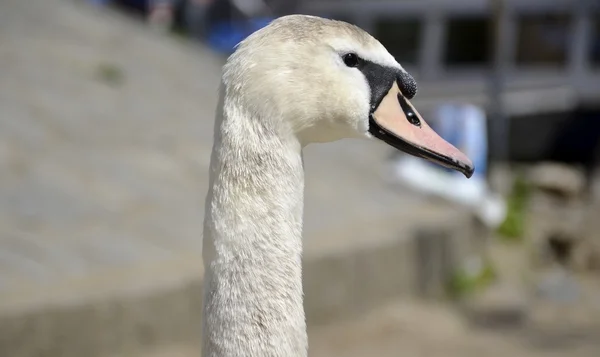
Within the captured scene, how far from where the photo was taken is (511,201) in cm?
987

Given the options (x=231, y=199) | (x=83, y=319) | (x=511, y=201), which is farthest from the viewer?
(x=511, y=201)

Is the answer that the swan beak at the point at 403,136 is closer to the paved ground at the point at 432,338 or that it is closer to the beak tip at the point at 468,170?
the beak tip at the point at 468,170

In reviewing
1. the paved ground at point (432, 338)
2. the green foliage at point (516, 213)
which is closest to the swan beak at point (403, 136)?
the paved ground at point (432, 338)

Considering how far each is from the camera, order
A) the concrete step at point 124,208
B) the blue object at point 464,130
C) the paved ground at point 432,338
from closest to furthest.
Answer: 1. the concrete step at point 124,208
2. the paved ground at point 432,338
3. the blue object at point 464,130

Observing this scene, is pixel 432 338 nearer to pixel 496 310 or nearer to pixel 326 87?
pixel 496 310

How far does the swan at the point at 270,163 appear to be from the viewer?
6.91 ft

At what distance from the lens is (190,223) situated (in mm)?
6148

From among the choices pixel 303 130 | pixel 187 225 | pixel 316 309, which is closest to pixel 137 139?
pixel 187 225

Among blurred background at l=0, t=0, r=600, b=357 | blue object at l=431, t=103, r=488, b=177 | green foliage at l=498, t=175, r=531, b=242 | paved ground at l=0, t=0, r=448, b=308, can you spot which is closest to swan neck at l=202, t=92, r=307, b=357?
blurred background at l=0, t=0, r=600, b=357

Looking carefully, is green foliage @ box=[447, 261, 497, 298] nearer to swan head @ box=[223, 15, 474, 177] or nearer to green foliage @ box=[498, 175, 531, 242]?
green foliage @ box=[498, 175, 531, 242]

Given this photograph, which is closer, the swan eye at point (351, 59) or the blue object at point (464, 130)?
the swan eye at point (351, 59)

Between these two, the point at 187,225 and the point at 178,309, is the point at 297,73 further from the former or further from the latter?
the point at 187,225

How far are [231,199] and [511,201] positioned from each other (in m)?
8.04

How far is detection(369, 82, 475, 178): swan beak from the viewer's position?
224 centimetres
